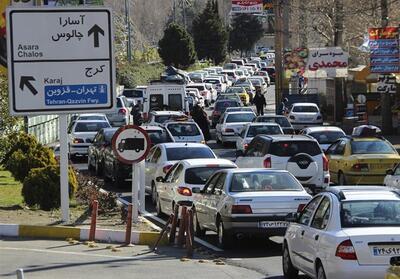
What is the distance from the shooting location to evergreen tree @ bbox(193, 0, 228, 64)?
356ft

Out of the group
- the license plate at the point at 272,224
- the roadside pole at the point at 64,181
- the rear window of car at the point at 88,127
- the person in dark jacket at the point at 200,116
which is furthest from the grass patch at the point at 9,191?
the person in dark jacket at the point at 200,116

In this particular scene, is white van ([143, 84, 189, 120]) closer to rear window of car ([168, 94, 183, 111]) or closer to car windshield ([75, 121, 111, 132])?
rear window of car ([168, 94, 183, 111])

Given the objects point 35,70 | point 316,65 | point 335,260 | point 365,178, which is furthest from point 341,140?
point 316,65

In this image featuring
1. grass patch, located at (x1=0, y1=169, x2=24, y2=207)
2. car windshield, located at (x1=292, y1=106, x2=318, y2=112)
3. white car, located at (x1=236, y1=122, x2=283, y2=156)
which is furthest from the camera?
car windshield, located at (x1=292, y1=106, x2=318, y2=112)

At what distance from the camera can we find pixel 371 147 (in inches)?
977

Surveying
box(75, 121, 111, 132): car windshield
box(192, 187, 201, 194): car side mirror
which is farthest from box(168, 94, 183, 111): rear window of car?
box(192, 187, 201, 194): car side mirror

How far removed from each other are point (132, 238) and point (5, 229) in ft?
7.29

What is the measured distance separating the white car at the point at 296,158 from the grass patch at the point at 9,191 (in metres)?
6.05

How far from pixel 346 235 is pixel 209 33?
325 feet

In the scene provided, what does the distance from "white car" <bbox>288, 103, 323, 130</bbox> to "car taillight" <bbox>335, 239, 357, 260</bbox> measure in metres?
36.1

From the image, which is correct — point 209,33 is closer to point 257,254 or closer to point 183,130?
point 183,130

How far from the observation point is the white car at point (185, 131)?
34.0m

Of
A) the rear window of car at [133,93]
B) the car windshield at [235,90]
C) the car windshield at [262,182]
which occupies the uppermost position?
the car windshield at [235,90]

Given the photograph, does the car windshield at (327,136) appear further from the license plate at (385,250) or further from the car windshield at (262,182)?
the license plate at (385,250)
